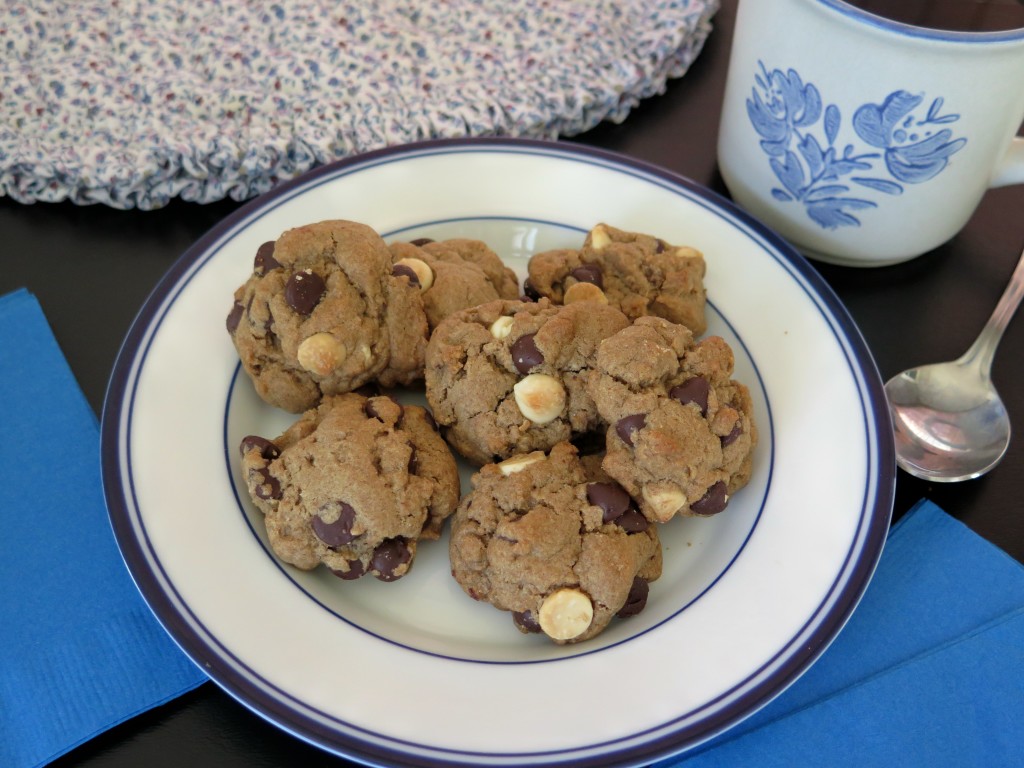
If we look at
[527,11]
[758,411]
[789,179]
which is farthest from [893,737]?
[527,11]

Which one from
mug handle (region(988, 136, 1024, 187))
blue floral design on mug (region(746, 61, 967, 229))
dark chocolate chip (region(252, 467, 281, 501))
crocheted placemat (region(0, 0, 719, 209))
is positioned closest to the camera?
dark chocolate chip (region(252, 467, 281, 501))

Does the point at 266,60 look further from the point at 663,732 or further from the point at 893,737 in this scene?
the point at 893,737

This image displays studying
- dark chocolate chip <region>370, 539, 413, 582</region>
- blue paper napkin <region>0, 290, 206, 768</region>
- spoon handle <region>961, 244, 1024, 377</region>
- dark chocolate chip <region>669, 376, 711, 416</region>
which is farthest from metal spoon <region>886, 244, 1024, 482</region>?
blue paper napkin <region>0, 290, 206, 768</region>

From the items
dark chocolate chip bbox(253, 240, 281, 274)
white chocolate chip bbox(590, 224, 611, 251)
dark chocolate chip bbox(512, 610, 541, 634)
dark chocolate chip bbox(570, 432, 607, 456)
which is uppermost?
dark chocolate chip bbox(253, 240, 281, 274)

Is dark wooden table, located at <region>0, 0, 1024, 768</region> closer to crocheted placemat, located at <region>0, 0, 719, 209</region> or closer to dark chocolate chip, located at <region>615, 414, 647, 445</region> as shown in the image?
crocheted placemat, located at <region>0, 0, 719, 209</region>

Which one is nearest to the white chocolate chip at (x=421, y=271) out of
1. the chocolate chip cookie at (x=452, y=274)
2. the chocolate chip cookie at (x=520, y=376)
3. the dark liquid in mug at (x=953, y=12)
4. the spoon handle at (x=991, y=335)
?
the chocolate chip cookie at (x=452, y=274)

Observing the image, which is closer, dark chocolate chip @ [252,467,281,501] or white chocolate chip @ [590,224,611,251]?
dark chocolate chip @ [252,467,281,501]
